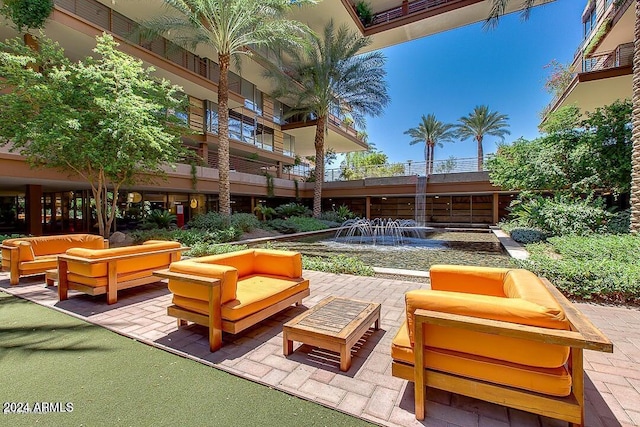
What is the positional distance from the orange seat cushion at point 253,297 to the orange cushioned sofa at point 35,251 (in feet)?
14.7

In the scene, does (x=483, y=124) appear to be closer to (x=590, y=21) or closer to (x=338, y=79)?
(x=590, y=21)

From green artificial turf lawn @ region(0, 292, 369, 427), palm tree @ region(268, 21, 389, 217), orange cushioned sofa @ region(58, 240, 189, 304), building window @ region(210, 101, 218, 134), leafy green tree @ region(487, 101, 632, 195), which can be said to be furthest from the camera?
building window @ region(210, 101, 218, 134)

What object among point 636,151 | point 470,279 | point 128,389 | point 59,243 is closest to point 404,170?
point 636,151

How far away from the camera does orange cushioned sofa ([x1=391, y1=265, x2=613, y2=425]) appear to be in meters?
2.01

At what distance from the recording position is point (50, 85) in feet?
30.0

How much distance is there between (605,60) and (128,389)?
1980cm

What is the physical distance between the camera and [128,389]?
264 cm

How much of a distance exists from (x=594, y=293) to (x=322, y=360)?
4888mm

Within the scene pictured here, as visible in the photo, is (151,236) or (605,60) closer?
(151,236)

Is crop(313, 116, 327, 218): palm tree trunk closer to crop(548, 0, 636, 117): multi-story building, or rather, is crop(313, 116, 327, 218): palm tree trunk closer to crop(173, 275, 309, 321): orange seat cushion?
crop(548, 0, 636, 117): multi-story building

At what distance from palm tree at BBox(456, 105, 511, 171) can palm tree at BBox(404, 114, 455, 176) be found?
6.93 ft

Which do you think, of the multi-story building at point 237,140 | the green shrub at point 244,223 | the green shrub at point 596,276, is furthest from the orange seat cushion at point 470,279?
the multi-story building at point 237,140

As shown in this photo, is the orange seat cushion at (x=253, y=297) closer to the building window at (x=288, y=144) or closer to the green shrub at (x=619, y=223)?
the green shrub at (x=619, y=223)

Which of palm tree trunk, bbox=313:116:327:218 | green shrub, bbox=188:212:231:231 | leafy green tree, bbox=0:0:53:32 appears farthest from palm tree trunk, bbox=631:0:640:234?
leafy green tree, bbox=0:0:53:32
